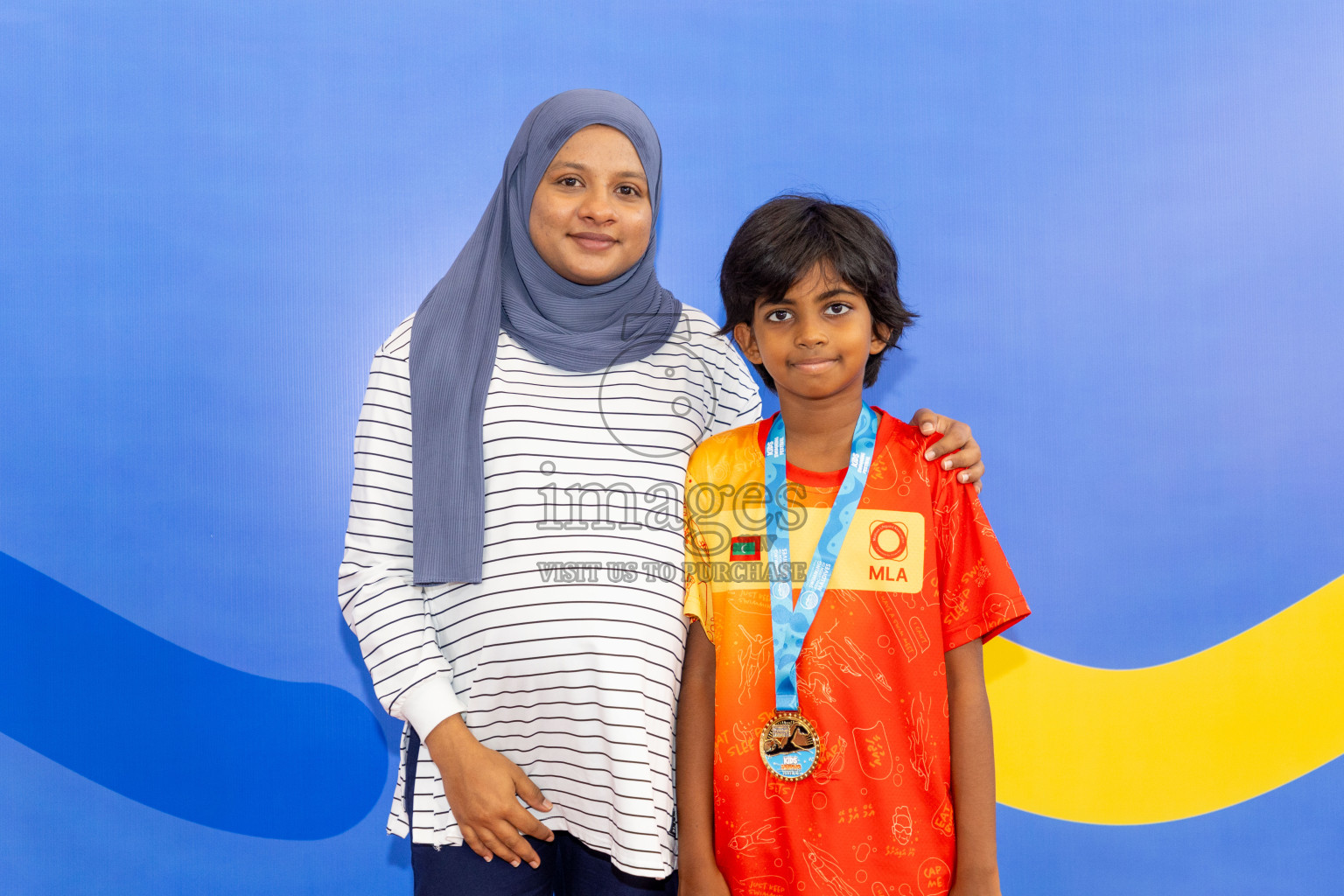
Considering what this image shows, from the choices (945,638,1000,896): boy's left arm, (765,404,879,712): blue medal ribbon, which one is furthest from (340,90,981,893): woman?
(945,638,1000,896): boy's left arm

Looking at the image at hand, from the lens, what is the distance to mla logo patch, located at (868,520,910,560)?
46.8 inches

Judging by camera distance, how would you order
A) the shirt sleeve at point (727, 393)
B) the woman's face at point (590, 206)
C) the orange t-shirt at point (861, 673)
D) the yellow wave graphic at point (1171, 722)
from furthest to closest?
1. the yellow wave graphic at point (1171, 722)
2. the shirt sleeve at point (727, 393)
3. the woman's face at point (590, 206)
4. the orange t-shirt at point (861, 673)

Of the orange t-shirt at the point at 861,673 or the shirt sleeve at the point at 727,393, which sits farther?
the shirt sleeve at the point at 727,393

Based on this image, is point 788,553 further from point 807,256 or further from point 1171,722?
point 1171,722

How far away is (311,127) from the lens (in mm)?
1954

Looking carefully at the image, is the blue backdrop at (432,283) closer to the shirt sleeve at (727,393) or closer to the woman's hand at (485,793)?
the shirt sleeve at (727,393)

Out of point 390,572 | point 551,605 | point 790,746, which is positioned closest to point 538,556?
point 551,605

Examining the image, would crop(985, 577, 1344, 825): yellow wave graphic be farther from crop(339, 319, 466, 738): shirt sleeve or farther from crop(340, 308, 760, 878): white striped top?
crop(339, 319, 466, 738): shirt sleeve

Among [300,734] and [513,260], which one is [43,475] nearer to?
[300,734]

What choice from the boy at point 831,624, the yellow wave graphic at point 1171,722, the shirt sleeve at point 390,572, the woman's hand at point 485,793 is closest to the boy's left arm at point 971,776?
the boy at point 831,624

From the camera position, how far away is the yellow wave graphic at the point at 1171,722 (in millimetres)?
2018

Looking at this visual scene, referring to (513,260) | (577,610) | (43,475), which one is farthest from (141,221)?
(577,610)

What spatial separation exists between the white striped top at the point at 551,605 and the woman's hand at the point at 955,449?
1.20 feet

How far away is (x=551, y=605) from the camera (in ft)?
3.94
